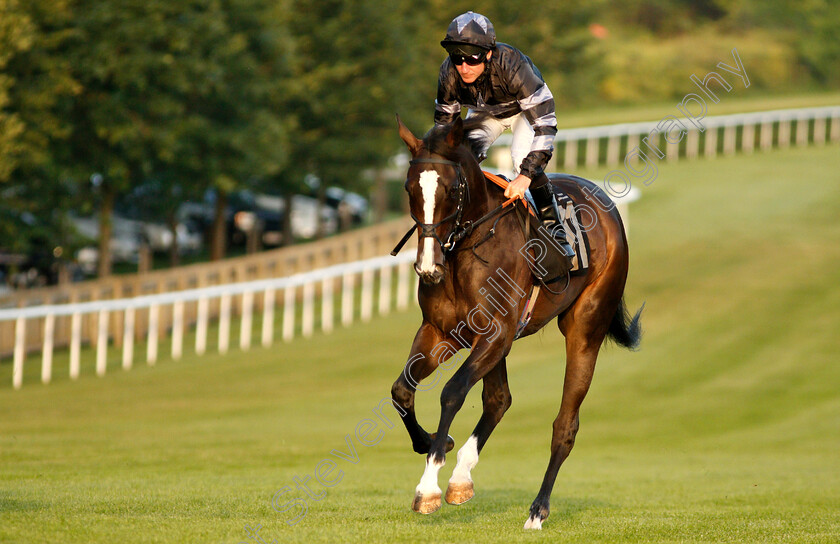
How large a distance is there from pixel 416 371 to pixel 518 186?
4.24ft

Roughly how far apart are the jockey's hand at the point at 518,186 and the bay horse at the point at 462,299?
0.14 meters

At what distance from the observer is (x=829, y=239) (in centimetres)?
2516

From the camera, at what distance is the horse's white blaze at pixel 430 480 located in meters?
6.40

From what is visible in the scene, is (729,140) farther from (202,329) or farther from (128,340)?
(128,340)

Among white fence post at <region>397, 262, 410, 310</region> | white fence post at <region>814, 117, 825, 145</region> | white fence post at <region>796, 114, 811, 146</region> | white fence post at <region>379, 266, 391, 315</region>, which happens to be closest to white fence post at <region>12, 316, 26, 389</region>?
white fence post at <region>379, 266, 391, 315</region>

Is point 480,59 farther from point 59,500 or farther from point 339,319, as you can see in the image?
point 339,319

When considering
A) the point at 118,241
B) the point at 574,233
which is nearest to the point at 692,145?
the point at 118,241

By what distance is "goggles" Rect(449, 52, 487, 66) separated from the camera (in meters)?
7.11

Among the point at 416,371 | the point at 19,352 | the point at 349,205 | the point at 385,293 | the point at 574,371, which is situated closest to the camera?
the point at 416,371

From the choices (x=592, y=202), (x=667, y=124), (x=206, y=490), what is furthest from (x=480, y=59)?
(x=667, y=124)

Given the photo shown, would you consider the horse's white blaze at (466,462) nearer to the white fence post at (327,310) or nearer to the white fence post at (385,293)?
the white fence post at (327,310)

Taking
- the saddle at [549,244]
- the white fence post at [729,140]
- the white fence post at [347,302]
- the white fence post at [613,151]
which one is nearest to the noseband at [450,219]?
the saddle at [549,244]

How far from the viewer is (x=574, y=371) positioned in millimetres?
7852

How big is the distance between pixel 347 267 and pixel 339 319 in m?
1.61
